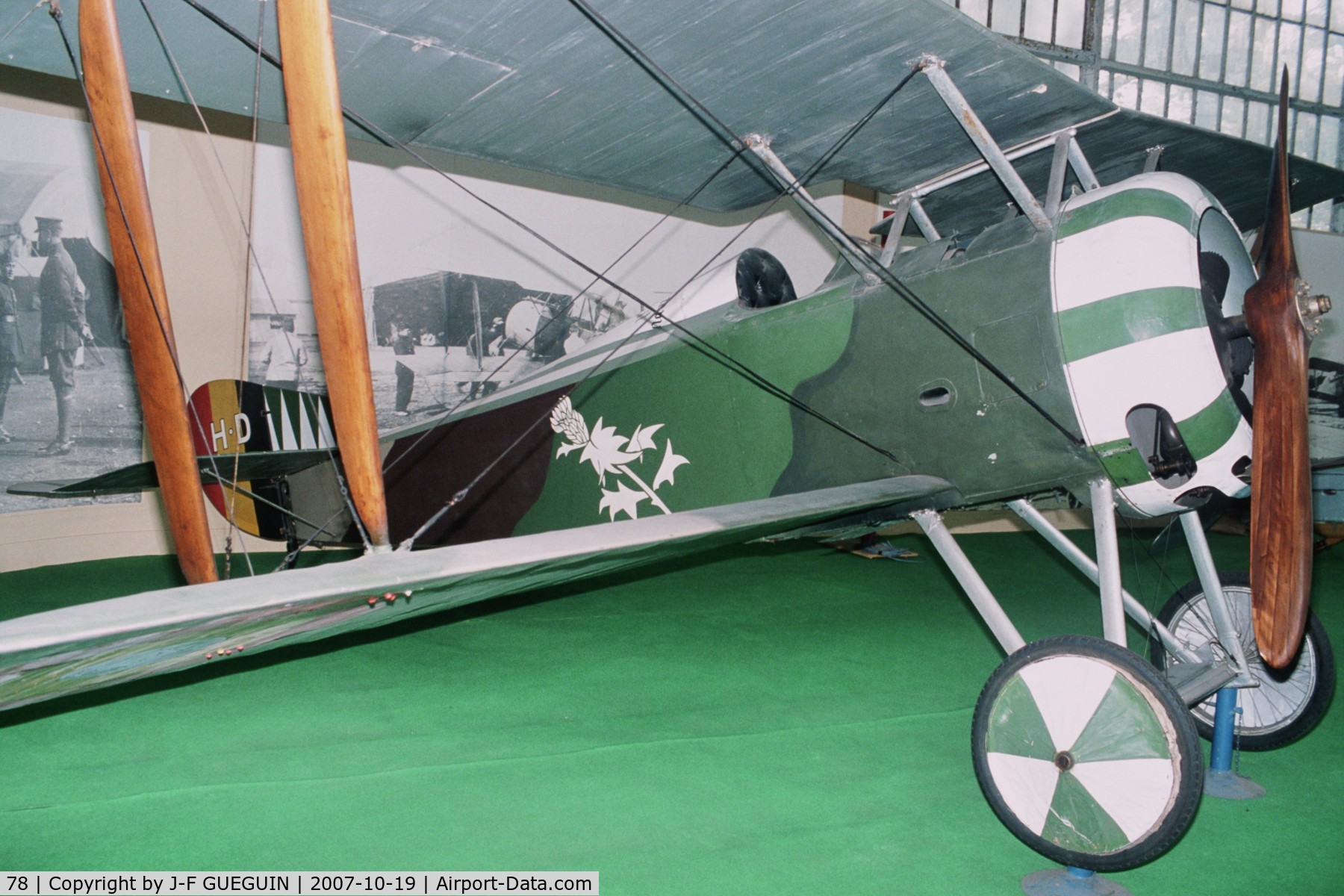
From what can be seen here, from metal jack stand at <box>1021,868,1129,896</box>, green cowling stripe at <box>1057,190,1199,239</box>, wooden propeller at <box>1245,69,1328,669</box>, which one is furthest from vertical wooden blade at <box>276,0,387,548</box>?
wooden propeller at <box>1245,69,1328,669</box>

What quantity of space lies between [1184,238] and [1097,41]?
9.43 meters

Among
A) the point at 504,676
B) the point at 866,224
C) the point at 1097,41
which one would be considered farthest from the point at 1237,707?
the point at 1097,41

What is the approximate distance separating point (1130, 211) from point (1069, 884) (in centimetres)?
167

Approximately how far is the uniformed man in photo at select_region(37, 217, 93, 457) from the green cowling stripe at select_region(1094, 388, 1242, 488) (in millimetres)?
5764

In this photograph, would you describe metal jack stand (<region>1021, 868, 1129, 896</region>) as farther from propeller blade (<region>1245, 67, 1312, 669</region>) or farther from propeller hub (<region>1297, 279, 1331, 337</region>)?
propeller hub (<region>1297, 279, 1331, 337</region>)

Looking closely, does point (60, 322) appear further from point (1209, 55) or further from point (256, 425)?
point (1209, 55)

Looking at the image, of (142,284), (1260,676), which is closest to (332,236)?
(142,284)

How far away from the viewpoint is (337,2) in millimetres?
2525

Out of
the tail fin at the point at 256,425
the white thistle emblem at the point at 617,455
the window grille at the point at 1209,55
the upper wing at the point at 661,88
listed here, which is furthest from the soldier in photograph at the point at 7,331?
the window grille at the point at 1209,55

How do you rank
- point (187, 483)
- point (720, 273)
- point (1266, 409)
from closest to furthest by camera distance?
point (1266, 409) < point (187, 483) < point (720, 273)

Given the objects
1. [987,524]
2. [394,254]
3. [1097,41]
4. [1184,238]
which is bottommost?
[987,524]

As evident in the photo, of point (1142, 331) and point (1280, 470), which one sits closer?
point (1280, 470)

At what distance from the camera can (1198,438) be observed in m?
2.29

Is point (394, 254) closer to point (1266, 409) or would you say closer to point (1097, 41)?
point (1266, 409)
